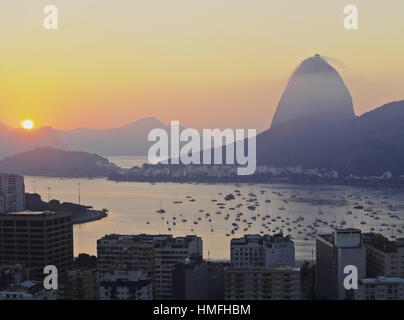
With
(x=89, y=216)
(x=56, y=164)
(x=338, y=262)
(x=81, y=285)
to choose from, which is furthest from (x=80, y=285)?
(x=56, y=164)

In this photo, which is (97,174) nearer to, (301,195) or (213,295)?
(301,195)

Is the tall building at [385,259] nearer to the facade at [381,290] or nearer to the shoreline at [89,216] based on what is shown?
the facade at [381,290]

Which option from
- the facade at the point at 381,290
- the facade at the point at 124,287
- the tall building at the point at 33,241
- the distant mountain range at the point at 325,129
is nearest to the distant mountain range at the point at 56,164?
the distant mountain range at the point at 325,129

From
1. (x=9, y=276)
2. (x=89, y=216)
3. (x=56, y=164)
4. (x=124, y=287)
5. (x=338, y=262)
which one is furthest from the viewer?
(x=56, y=164)

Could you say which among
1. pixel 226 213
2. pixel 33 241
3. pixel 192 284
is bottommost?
pixel 226 213

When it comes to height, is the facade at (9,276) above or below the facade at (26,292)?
below

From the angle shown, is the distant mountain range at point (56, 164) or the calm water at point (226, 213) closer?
the calm water at point (226, 213)

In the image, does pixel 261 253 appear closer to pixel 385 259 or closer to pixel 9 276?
pixel 385 259
